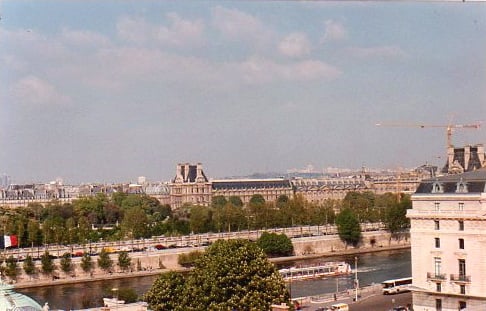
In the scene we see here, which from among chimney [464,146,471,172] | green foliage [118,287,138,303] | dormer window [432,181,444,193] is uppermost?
chimney [464,146,471,172]

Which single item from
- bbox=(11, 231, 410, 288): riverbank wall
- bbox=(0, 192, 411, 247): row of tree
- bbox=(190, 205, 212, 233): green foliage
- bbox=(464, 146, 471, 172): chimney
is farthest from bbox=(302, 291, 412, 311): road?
bbox=(464, 146, 471, 172): chimney

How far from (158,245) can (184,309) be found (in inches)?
490

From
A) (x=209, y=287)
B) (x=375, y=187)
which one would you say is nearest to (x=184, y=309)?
(x=209, y=287)

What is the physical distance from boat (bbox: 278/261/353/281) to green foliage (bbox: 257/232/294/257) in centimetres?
360

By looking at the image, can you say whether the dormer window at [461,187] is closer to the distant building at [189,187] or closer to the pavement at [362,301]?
the pavement at [362,301]

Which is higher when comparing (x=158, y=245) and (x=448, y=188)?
(x=448, y=188)

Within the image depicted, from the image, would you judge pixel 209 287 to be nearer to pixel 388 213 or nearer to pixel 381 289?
pixel 381 289

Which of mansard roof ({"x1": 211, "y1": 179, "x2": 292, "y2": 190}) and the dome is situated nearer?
the dome

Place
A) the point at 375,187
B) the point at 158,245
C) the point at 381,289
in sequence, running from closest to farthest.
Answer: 1. the point at 381,289
2. the point at 158,245
3. the point at 375,187

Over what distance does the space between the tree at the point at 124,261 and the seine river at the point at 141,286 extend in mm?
798

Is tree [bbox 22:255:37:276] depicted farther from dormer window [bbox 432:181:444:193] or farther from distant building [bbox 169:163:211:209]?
distant building [bbox 169:163:211:209]

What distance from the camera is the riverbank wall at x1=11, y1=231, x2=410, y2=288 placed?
18372 mm

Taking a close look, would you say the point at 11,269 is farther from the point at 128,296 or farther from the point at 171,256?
the point at 128,296

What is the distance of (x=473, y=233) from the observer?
394 inches
